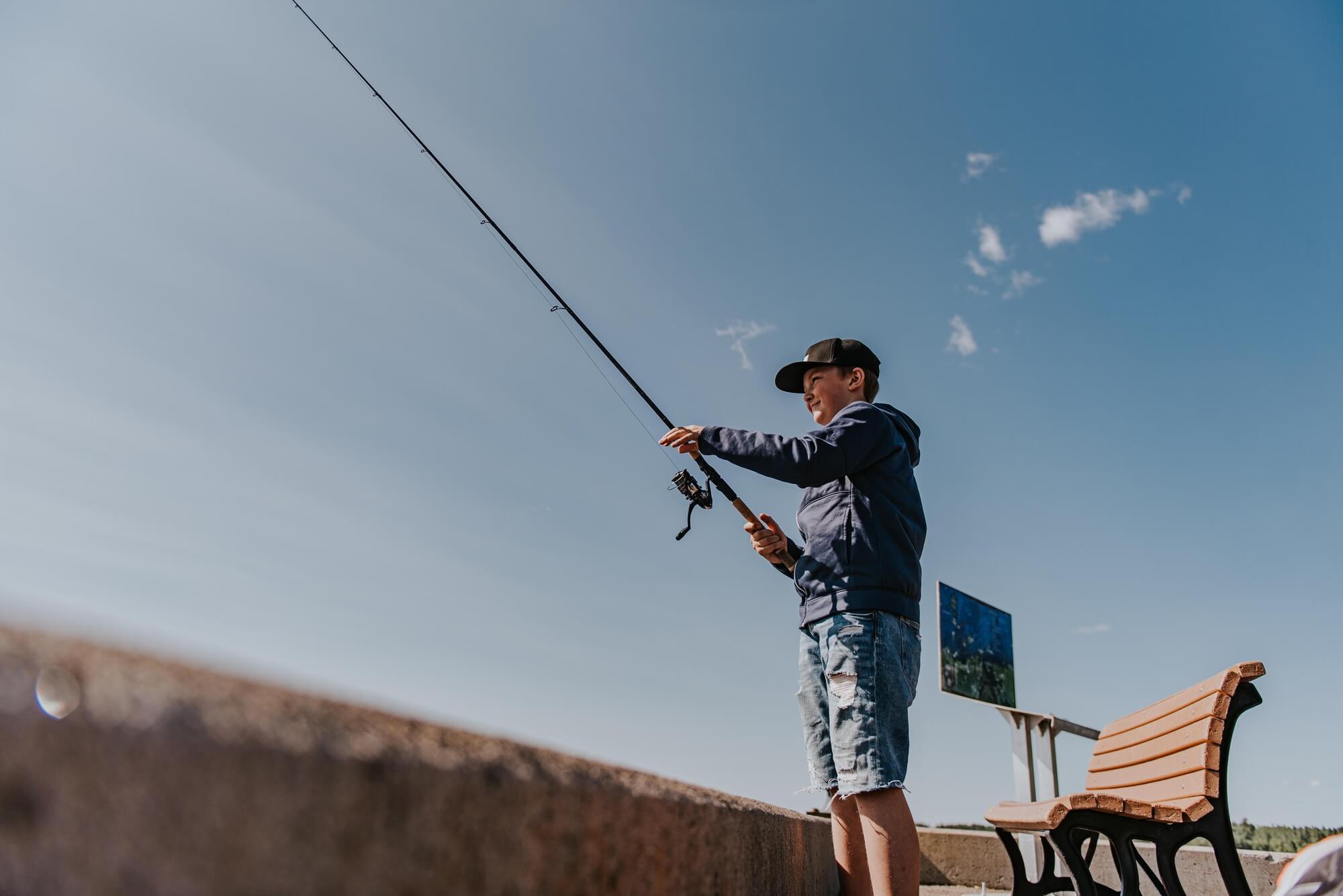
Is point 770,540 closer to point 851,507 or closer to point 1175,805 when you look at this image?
point 851,507

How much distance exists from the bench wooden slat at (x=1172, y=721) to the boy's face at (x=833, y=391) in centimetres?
139

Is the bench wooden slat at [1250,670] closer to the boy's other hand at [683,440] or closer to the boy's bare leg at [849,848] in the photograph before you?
the boy's bare leg at [849,848]

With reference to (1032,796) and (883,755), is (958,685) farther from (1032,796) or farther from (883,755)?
(883,755)

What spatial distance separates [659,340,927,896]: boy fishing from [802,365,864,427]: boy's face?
0.05m

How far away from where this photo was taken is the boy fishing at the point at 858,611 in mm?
2096

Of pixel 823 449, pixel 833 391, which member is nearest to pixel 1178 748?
pixel 823 449

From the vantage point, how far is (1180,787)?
243 cm

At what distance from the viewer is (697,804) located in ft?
3.69

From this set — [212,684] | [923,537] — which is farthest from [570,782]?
[923,537]

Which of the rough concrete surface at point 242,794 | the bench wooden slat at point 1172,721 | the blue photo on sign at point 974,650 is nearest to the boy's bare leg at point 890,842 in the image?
the bench wooden slat at point 1172,721

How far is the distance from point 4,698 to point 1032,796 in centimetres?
754

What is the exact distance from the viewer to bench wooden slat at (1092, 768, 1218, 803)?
89.8 inches

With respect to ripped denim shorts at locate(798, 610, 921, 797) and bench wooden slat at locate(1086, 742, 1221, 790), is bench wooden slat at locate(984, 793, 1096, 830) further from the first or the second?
ripped denim shorts at locate(798, 610, 921, 797)

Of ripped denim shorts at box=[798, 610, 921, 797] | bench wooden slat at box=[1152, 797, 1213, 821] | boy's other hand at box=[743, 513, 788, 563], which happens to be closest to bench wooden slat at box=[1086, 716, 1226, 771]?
bench wooden slat at box=[1152, 797, 1213, 821]
